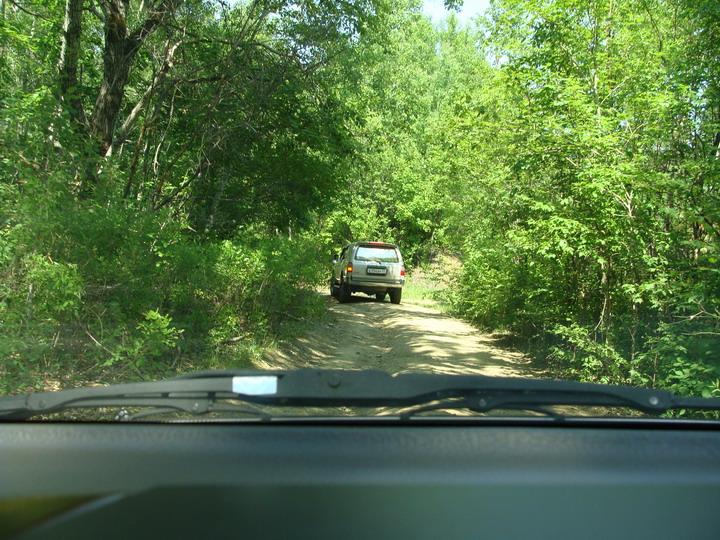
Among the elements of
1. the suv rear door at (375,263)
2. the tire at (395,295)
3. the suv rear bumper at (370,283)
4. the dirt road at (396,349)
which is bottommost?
the dirt road at (396,349)

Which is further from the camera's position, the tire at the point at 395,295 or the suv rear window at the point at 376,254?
the tire at the point at 395,295

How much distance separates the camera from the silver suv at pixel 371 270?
22984 mm

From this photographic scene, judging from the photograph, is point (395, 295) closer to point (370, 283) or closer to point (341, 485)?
point (370, 283)

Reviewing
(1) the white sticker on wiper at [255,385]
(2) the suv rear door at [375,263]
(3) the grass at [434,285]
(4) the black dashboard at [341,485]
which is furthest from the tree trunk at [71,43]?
(3) the grass at [434,285]

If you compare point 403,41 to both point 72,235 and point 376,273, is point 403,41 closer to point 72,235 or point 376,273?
point 376,273

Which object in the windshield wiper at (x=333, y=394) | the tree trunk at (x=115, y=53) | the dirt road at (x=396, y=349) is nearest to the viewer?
the windshield wiper at (x=333, y=394)

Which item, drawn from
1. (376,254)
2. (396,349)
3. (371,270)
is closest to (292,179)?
(396,349)

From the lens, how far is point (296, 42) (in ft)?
41.3

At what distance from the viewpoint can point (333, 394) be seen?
275 centimetres

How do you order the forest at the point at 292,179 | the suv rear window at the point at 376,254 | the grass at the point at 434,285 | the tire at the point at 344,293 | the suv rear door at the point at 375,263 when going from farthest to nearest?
the grass at the point at 434,285 < the tire at the point at 344,293 < the suv rear window at the point at 376,254 < the suv rear door at the point at 375,263 < the forest at the point at 292,179

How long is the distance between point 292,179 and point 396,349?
463cm

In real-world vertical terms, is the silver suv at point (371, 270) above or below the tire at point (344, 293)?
above

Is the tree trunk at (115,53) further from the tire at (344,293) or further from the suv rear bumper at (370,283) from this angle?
the tire at (344,293)

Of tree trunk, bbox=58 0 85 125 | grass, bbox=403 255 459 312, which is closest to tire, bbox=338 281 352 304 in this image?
grass, bbox=403 255 459 312
